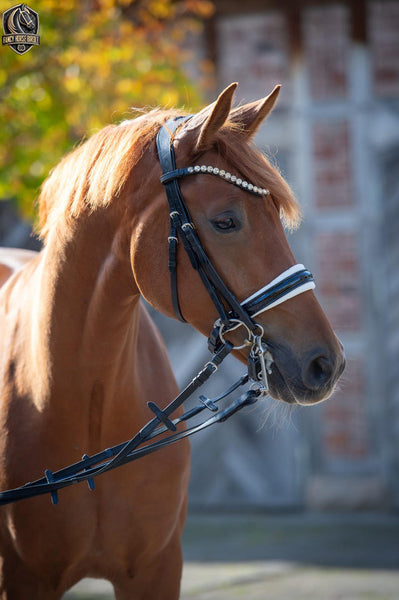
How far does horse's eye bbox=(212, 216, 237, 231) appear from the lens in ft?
6.12

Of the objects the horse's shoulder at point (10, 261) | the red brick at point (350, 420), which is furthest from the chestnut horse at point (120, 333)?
the red brick at point (350, 420)

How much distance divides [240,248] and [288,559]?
11.8 feet

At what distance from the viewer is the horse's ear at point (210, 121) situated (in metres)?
1.82

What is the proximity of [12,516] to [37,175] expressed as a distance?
3.16 m

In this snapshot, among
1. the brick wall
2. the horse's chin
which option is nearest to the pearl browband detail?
the horse's chin

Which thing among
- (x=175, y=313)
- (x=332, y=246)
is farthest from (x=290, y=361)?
(x=332, y=246)

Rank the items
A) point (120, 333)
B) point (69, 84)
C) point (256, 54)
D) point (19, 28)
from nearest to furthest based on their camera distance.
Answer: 1. point (120, 333)
2. point (19, 28)
3. point (69, 84)
4. point (256, 54)

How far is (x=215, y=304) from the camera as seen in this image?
186cm

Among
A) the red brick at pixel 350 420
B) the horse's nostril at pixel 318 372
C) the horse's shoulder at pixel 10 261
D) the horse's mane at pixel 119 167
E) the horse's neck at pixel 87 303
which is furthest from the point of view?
the red brick at pixel 350 420

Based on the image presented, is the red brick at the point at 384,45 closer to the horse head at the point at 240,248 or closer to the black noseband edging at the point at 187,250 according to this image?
the horse head at the point at 240,248

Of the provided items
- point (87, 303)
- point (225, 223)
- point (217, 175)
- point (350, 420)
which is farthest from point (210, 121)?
point (350, 420)

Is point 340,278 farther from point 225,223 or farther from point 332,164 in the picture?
point 225,223

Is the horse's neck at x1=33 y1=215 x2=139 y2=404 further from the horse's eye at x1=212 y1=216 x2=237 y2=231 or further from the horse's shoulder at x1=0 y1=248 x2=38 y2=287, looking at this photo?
the horse's shoulder at x1=0 y1=248 x2=38 y2=287

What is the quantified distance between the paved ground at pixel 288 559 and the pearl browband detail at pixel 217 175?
9.85 ft
